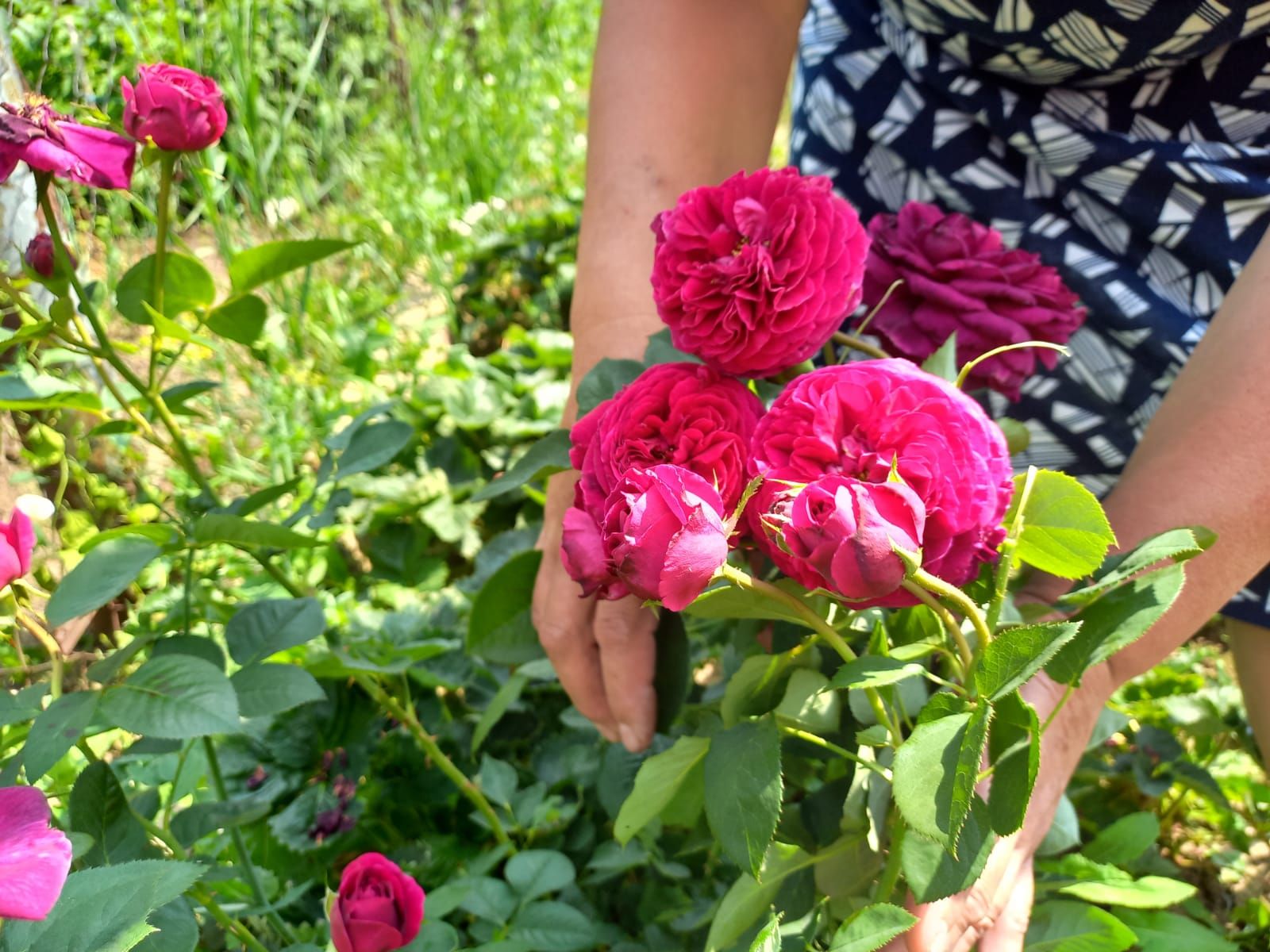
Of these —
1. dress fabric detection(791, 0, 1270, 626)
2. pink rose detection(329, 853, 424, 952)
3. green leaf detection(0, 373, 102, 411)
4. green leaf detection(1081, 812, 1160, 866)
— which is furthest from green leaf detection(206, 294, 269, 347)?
green leaf detection(1081, 812, 1160, 866)

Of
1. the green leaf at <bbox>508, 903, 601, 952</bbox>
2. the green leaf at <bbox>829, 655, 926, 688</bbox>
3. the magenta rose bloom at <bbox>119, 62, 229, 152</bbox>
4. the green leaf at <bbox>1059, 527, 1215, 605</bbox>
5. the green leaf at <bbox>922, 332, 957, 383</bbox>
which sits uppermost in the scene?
the magenta rose bloom at <bbox>119, 62, 229, 152</bbox>

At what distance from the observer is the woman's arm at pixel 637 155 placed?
0.88m

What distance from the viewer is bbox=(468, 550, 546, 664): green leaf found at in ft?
3.08

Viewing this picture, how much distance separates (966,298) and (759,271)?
0.72ft

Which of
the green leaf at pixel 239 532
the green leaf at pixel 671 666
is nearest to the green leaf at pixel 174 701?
the green leaf at pixel 239 532

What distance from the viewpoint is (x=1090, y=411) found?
4.08 ft

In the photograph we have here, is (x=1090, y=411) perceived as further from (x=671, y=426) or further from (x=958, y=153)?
(x=671, y=426)

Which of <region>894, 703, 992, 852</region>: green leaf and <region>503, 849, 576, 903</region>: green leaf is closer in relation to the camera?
<region>894, 703, 992, 852</region>: green leaf

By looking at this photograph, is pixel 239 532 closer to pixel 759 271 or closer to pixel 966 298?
pixel 759 271

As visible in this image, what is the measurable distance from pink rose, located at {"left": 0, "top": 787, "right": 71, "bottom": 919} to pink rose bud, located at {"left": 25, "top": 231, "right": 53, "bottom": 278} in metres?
0.44

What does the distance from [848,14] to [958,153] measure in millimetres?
275

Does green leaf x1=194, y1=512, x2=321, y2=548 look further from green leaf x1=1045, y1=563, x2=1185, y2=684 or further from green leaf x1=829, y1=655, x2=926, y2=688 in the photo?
green leaf x1=1045, y1=563, x2=1185, y2=684

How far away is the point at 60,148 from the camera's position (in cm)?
64

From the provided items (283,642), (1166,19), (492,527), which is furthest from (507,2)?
(283,642)
